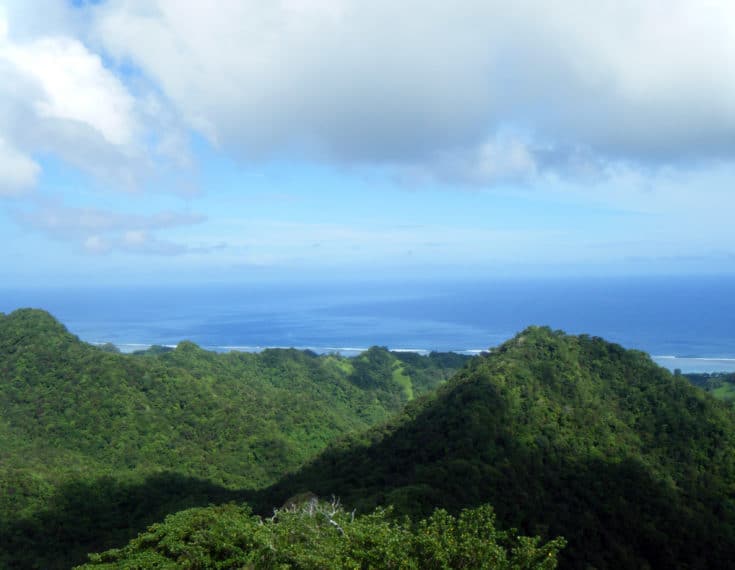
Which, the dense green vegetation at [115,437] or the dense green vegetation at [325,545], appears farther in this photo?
the dense green vegetation at [115,437]

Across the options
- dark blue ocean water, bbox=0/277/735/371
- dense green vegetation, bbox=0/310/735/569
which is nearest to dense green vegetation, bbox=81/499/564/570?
dense green vegetation, bbox=0/310/735/569

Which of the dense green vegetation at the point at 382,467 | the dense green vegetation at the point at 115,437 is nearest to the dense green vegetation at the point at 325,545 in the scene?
the dense green vegetation at the point at 382,467

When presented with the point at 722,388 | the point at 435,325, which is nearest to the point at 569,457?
the point at 722,388

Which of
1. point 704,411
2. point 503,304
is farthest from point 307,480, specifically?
point 503,304

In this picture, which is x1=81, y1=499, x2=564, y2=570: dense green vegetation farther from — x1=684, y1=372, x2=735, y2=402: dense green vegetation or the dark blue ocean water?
the dark blue ocean water

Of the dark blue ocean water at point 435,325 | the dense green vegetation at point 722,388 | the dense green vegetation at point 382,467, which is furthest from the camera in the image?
the dark blue ocean water at point 435,325

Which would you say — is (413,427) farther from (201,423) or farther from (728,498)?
(201,423)

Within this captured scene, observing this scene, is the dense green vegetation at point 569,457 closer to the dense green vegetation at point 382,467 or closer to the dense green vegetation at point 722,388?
the dense green vegetation at point 382,467
